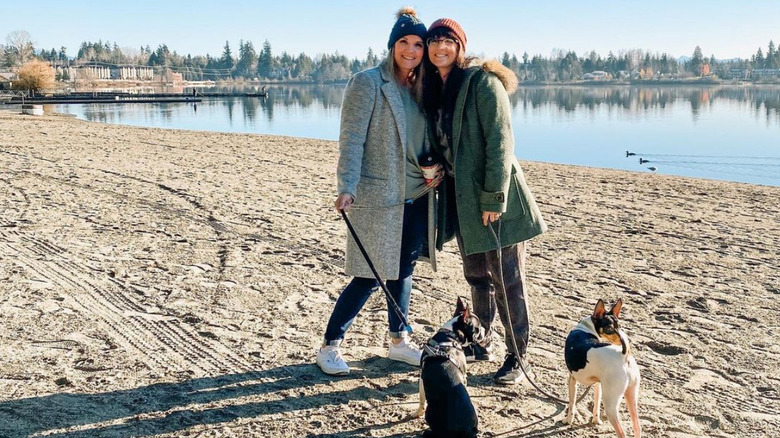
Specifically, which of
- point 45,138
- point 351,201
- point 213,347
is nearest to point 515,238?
point 351,201

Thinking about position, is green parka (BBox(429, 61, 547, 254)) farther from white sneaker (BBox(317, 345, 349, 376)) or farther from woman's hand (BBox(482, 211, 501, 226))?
white sneaker (BBox(317, 345, 349, 376))

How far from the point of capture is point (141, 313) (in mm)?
4492

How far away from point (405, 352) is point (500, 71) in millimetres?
1665

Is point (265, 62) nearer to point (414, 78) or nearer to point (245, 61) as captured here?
point (245, 61)

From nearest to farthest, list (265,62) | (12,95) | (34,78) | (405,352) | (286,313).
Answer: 1. (405,352)
2. (286,313)
3. (12,95)
4. (34,78)
5. (265,62)

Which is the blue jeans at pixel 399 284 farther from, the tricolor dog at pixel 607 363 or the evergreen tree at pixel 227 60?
the evergreen tree at pixel 227 60

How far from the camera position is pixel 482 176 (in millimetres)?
3404

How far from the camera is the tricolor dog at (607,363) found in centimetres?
286

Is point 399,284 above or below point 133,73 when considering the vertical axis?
below

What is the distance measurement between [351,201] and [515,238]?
2.85 ft

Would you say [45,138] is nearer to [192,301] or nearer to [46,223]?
[46,223]

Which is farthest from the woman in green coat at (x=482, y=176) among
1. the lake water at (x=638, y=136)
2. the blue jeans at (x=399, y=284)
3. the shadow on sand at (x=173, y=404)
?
the lake water at (x=638, y=136)

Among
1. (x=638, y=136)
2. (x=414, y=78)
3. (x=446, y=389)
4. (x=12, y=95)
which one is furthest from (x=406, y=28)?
(x=12, y=95)

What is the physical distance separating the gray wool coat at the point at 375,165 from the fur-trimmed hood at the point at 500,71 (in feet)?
1.47
